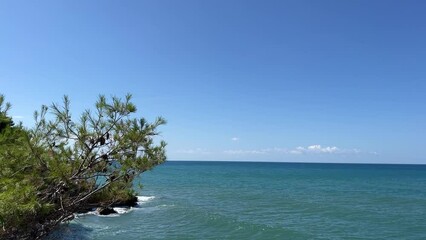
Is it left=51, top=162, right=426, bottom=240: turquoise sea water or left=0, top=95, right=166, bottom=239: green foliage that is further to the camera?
left=51, top=162, right=426, bottom=240: turquoise sea water

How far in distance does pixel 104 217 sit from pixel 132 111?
24.7 m

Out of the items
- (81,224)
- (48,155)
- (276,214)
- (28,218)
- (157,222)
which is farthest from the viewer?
(276,214)

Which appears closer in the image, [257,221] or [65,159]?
[65,159]

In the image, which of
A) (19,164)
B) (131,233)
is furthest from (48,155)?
(131,233)

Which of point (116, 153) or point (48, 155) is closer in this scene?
point (48, 155)

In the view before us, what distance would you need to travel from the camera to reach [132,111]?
8.23m

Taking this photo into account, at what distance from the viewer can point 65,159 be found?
8117mm

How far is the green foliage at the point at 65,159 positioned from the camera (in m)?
7.61

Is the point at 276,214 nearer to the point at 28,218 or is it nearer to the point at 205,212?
the point at 205,212

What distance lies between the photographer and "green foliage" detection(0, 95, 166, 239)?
7.61 meters

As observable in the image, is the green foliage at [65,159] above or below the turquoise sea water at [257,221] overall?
above

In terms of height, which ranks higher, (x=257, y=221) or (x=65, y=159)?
(x=65, y=159)

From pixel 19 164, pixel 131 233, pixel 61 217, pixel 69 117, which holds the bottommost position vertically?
pixel 131 233

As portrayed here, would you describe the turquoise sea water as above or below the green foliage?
below
